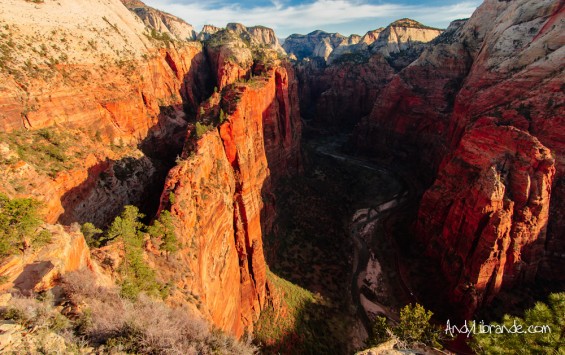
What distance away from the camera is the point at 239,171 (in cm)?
4012

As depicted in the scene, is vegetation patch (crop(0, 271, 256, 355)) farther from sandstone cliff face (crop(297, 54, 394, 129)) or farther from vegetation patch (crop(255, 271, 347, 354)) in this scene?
sandstone cliff face (crop(297, 54, 394, 129))

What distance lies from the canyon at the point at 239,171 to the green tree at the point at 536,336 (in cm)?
1945

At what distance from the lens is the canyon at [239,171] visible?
26.7 meters

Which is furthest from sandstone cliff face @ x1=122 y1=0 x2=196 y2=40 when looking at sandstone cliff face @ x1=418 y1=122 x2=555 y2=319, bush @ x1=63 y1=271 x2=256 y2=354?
bush @ x1=63 y1=271 x2=256 y2=354

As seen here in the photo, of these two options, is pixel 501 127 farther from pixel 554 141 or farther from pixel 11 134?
pixel 11 134

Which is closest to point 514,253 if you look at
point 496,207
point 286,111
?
point 496,207

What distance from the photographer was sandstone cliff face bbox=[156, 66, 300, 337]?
A: 24.8m

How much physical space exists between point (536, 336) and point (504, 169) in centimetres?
3026

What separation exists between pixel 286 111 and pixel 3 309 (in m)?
60.1

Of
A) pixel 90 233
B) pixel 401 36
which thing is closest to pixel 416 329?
pixel 90 233

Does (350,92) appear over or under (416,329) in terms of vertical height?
over

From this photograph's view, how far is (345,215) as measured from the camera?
2544 inches

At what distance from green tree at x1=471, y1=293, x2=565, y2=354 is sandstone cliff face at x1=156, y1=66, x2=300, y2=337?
1924 cm

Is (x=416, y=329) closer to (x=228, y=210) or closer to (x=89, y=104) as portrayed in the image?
(x=228, y=210)
